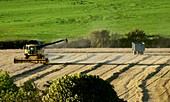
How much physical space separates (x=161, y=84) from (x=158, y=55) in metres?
10.3

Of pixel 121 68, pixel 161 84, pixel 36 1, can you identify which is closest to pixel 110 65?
pixel 121 68

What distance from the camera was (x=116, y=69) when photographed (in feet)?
98.0

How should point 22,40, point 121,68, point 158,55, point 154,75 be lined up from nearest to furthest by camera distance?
point 154,75, point 121,68, point 158,55, point 22,40

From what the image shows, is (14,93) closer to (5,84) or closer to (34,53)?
(5,84)

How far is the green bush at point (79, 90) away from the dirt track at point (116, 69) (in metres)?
10.1

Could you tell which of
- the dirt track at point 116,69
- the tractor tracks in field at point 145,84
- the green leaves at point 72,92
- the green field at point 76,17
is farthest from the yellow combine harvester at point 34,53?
the green leaves at point 72,92

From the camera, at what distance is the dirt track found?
24.1 meters

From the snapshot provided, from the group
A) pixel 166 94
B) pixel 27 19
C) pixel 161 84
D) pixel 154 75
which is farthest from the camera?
pixel 27 19

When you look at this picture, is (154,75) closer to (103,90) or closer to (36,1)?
(103,90)

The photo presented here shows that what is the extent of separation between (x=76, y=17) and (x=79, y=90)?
125 feet

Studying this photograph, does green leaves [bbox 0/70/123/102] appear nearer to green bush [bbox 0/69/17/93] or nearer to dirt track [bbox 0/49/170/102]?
green bush [bbox 0/69/17/93]

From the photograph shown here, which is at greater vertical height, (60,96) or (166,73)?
→ (60,96)

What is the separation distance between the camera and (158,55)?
3547 centimetres

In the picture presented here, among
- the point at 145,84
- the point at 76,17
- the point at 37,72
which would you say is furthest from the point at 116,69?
the point at 76,17
